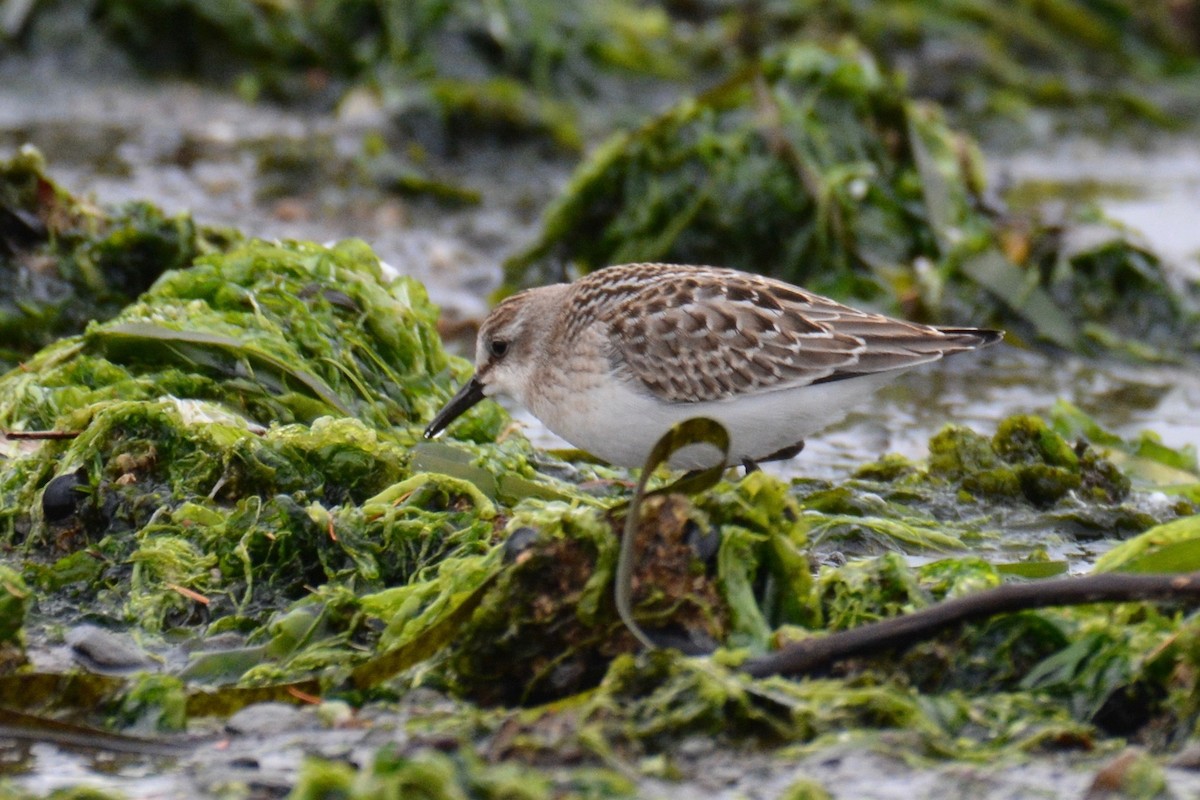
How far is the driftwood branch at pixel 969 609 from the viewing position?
3.44m

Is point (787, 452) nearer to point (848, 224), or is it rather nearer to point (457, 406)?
point (457, 406)

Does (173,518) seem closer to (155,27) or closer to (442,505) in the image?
(442,505)

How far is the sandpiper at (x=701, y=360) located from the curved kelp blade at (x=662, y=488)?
90cm

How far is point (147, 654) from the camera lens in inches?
160

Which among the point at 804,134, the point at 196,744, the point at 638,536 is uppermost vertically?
the point at 804,134

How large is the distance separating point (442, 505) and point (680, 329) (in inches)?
39.3

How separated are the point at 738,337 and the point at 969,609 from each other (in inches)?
71.3

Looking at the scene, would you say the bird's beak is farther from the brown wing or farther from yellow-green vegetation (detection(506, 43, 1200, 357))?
yellow-green vegetation (detection(506, 43, 1200, 357))

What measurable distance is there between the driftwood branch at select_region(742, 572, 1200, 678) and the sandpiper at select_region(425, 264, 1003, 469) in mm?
1379

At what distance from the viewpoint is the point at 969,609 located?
3.51 meters

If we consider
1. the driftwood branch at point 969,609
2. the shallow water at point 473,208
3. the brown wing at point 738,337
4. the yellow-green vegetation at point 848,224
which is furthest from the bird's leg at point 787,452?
the yellow-green vegetation at point 848,224

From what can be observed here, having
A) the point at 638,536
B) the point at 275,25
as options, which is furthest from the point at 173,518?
the point at 275,25

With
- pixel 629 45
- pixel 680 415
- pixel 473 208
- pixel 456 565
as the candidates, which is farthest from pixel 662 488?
pixel 629 45

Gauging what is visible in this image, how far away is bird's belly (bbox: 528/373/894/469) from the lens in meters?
5.03
